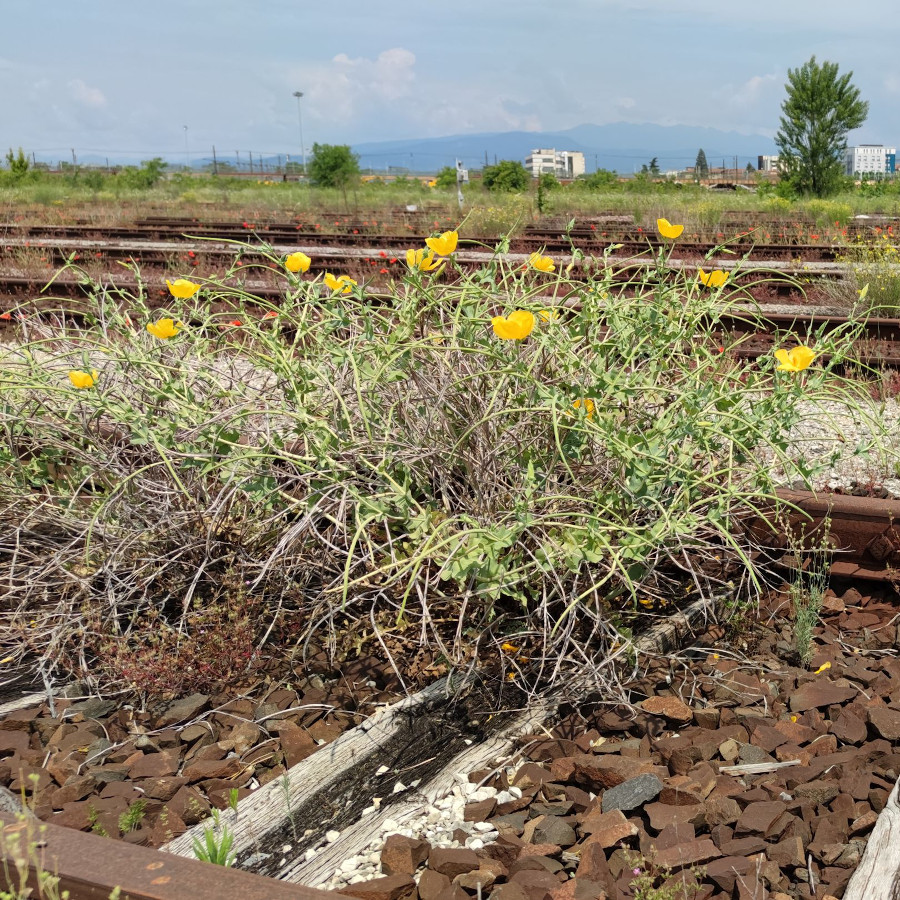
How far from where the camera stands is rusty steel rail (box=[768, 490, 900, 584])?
3400 millimetres

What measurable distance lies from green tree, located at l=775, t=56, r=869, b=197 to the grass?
35.2 m

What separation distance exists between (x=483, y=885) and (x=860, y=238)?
14984 mm

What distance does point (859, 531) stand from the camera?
3449 millimetres

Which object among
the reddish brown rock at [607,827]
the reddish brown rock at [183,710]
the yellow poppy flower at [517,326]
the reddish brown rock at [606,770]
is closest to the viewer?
the reddish brown rock at [607,827]

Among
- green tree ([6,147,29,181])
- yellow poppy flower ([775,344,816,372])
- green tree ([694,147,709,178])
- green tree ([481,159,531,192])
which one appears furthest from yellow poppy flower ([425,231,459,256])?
green tree ([694,147,709,178])

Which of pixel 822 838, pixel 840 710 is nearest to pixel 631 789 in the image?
pixel 822 838

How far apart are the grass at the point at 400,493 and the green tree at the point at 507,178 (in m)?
→ 30.8

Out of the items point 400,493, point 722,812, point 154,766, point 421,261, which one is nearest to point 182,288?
point 421,261

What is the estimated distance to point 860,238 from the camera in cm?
1495

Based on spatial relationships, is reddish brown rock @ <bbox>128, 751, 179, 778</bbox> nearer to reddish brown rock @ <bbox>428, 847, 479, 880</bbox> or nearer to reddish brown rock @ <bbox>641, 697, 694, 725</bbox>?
reddish brown rock @ <bbox>428, 847, 479, 880</bbox>

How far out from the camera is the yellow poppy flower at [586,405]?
9.38ft


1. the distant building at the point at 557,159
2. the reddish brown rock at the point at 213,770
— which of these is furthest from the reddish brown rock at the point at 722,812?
the distant building at the point at 557,159

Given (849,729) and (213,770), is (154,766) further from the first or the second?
(849,729)

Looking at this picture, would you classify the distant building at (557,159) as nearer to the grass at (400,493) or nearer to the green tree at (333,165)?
the green tree at (333,165)
